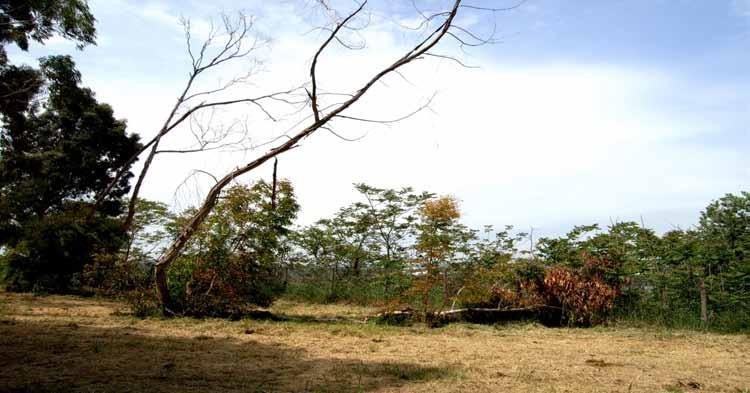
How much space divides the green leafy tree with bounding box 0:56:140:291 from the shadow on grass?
5823mm

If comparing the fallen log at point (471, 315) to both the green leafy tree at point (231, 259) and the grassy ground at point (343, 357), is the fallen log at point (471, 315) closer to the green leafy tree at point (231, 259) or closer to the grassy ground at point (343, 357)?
the grassy ground at point (343, 357)

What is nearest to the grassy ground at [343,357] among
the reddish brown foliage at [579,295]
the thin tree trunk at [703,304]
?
the reddish brown foliage at [579,295]

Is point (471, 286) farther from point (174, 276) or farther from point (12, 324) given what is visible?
point (12, 324)

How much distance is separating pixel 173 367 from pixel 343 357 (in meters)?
1.72

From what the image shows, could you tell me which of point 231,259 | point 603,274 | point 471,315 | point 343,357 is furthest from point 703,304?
point 231,259

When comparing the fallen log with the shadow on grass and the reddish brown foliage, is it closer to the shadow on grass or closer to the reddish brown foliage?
the reddish brown foliage

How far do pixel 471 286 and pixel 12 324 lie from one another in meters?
7.12

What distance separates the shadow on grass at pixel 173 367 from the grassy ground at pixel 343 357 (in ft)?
0.04

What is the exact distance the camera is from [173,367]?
4.73 metres

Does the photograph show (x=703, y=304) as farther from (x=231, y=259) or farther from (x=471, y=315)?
(x=231, y=259)

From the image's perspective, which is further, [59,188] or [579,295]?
[59,188]

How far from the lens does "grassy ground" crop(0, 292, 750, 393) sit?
13.8 ft

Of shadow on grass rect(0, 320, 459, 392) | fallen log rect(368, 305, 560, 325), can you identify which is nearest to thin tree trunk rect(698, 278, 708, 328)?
fallen log rect(368, 305, 560, 325)

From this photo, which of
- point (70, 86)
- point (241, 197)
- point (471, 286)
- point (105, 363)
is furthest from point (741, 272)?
point (70, 86)
